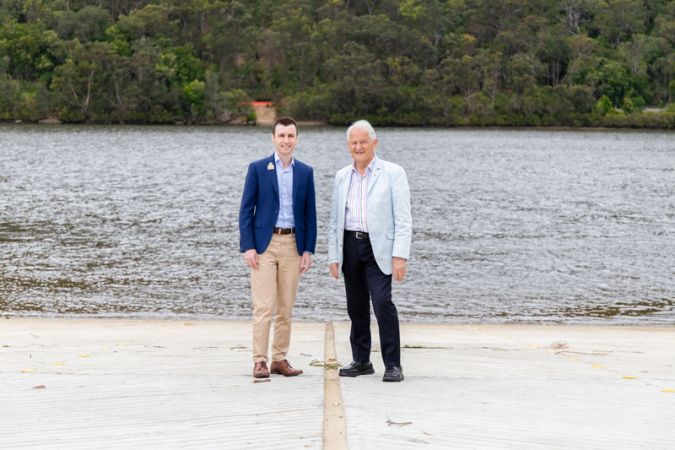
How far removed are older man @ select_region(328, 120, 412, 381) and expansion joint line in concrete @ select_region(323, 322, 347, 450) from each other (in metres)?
0.32

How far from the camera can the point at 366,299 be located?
8.85 m

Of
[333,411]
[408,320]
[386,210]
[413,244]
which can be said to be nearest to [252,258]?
[386,210]

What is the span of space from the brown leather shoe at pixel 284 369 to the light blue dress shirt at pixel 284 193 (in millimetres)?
1160

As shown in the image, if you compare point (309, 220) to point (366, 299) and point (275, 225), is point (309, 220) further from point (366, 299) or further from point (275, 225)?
point (366, 299)

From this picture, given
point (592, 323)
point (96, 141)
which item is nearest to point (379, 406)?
point (592, 323)

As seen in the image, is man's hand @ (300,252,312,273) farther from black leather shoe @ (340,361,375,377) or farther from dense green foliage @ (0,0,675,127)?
dense green foliage @ (0,0,675,127)

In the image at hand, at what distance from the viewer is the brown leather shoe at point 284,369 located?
28.8 ft

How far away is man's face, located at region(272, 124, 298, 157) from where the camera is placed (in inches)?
333

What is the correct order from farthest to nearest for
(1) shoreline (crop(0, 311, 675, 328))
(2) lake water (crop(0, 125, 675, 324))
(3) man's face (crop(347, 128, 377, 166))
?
1. (2) lake water (crop(0, 125, 675, 324))
2. (1) shoreline (crop(0, 311, 675, 328))
3. (3) man's face (crop(347, 128, 377, 166))

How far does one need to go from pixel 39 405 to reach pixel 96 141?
91.5 metres

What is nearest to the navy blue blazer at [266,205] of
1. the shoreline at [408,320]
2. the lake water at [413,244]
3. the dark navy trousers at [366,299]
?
the dark navy trousers at [366,299]

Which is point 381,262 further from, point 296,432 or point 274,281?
point 296,432

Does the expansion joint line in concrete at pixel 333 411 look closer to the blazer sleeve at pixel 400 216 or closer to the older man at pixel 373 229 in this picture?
the older man at pixel 373 229

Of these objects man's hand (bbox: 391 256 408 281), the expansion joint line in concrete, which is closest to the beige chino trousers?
the expansion joint line in concrete
